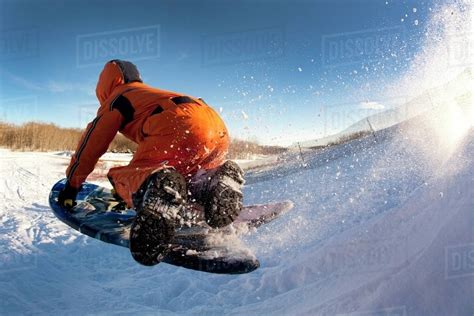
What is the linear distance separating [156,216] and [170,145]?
52cm

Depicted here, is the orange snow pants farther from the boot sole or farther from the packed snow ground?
the packed snow ground

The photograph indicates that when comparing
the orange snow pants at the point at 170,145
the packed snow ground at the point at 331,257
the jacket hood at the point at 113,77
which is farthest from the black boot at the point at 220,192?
the jacket hood at the point at 113,77

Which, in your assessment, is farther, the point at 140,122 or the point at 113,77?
the point at 113,77

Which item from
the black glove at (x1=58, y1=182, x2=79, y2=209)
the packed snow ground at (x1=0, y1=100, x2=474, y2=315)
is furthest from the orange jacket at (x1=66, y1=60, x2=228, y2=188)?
the packed snow ground at (x1=0, y1=100, x2=474, y2=315)

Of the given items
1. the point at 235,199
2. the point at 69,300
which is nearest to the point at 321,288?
the point at 235,199

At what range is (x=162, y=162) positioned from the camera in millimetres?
2943

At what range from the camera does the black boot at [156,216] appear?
2656 millimetres

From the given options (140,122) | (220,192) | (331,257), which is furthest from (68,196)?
(331,257)

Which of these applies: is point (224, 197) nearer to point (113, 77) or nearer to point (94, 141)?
point (94, 141)

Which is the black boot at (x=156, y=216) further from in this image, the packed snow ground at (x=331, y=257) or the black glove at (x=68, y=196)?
the packed snow ground at (x=331, y=257)

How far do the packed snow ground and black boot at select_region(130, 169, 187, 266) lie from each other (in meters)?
1.13

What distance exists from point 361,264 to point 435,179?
1.06 metres

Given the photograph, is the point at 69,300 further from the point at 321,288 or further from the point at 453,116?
the point at 453,116

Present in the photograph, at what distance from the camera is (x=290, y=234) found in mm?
4496
